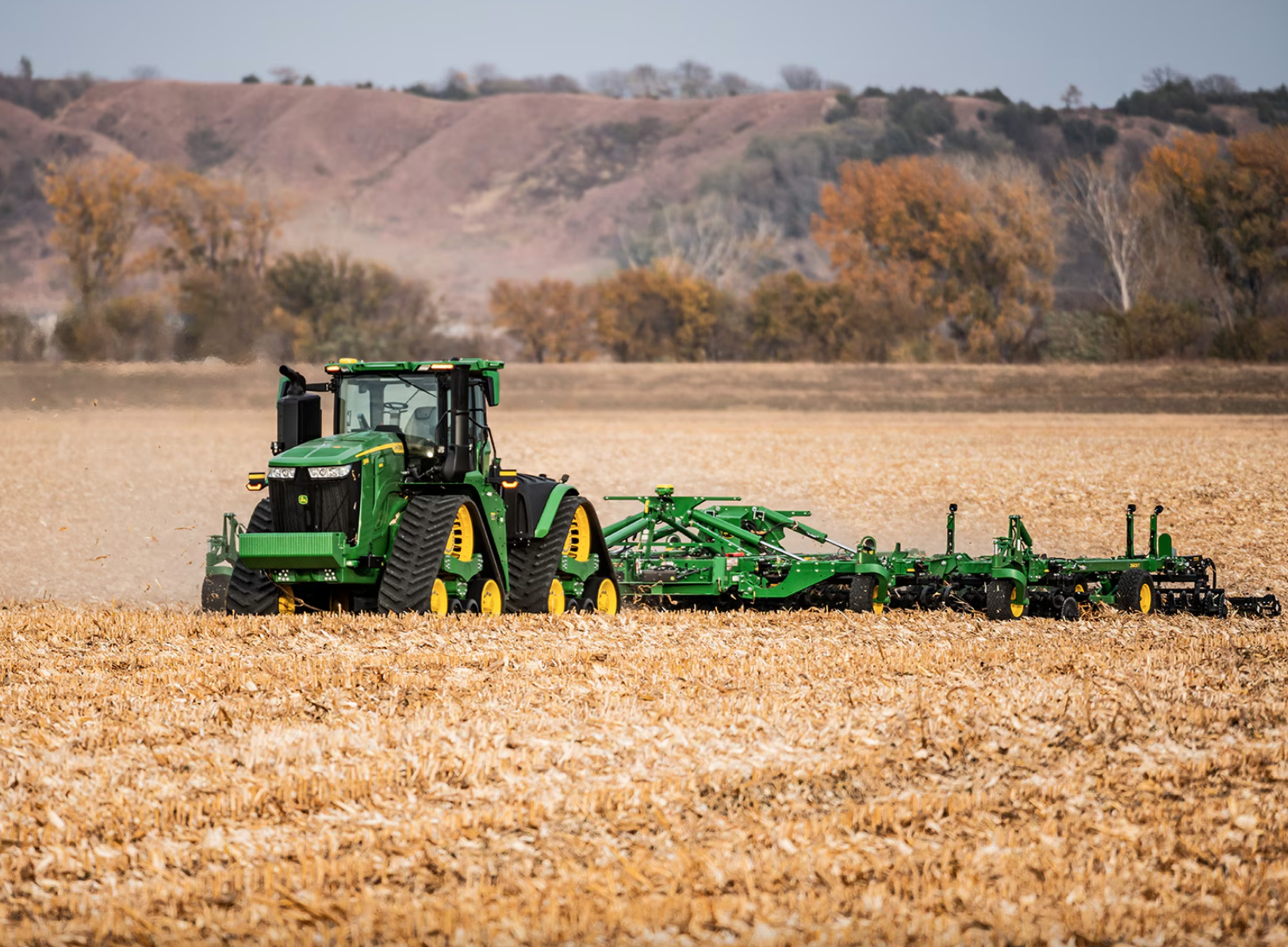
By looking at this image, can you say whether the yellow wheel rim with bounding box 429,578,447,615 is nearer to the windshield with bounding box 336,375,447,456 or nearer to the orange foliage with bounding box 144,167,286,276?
the windshield with bounding box 336,375,447,456

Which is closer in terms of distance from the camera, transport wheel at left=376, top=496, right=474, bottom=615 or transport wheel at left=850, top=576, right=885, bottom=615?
transport wheel at left=376, top=496, right=474, bottom=615

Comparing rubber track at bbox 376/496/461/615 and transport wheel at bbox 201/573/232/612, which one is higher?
rubber track at bbox 376/496/461/615

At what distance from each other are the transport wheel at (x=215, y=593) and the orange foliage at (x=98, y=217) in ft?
178

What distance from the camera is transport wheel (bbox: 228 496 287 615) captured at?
12992mm

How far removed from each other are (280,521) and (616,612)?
3.65m

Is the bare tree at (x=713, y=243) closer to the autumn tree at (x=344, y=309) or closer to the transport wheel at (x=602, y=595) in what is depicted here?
the autumn tree at (x=344, y=309)

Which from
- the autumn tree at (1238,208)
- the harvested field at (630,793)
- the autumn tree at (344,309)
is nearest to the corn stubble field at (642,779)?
the harvested field at (630,793)

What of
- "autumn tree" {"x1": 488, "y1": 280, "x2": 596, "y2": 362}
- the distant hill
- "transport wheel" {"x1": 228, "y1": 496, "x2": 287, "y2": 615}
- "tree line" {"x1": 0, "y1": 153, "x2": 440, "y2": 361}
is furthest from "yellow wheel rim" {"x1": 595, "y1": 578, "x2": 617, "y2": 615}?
the distant hill

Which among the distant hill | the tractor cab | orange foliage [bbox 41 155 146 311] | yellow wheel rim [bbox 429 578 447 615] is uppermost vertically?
the distant hill

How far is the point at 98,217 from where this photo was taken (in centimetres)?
6788

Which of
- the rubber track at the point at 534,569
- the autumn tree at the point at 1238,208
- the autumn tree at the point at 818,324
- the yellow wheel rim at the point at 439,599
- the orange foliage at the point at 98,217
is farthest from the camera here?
the autumn tree at the point at 818,324

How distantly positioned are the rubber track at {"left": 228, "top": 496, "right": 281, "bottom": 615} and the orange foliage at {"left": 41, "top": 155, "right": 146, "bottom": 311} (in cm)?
5532

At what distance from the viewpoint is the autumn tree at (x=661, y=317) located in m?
73.9

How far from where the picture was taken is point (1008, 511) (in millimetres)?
24375
